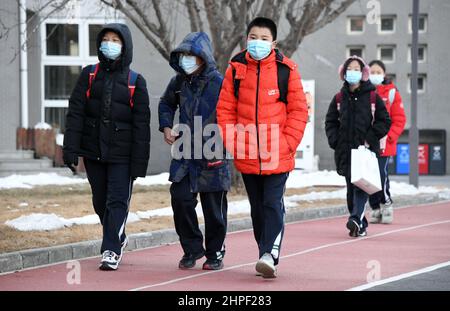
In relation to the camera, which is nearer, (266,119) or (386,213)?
(266,119)

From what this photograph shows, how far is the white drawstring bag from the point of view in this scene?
13.8 meters

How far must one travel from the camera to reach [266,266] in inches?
379

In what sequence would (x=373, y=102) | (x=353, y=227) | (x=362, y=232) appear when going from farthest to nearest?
(x=373, y=102) → (x=362, y=232) → (x=353, y=227)

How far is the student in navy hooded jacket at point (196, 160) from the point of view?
34.1ft

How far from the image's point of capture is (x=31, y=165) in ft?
90.5

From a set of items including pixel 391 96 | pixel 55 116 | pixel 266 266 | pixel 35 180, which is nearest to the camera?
pixel 266 266

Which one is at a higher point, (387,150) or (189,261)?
(387,150)

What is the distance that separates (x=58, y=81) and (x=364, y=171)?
20309 mm

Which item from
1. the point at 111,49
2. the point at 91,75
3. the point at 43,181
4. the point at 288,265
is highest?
the point at 111,49

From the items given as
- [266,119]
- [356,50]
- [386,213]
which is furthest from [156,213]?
[356,50]

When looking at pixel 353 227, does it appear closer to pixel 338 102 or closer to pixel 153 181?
pixel 338 102

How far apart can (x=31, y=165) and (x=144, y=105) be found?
1748cm
